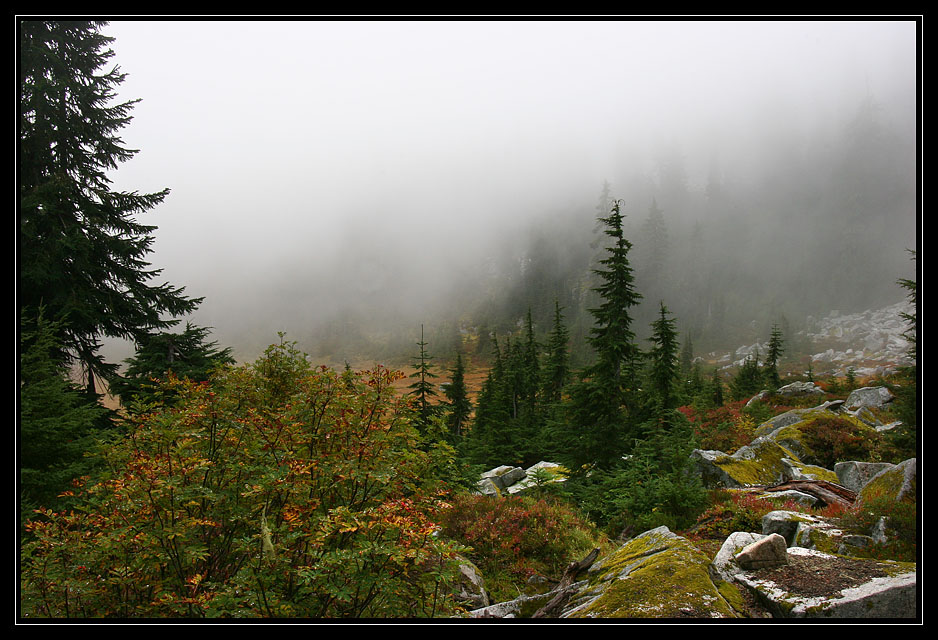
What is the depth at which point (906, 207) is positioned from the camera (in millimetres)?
72688

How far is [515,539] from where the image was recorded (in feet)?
23.6

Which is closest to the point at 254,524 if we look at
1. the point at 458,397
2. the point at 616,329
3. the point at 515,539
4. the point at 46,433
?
the point at 515,539

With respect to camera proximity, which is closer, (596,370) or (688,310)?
(596,370)

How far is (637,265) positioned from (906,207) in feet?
171

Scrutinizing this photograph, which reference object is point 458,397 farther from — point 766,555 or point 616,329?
point 766,555

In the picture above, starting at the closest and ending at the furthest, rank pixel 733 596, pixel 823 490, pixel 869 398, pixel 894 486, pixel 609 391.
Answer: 1. pixel 733 596
2. pixel 894 486
3. pixel 823 490
4. pixel 609 391
5. pixel 869 398

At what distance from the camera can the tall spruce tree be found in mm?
10648

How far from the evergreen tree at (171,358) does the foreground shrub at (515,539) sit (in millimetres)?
8740

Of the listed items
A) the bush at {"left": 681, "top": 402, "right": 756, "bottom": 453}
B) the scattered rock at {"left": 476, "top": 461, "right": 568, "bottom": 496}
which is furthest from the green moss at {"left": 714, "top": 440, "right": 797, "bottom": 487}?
the scattered rock at {"left": 476, "top": 461, "right": 568, "bottom": 496}

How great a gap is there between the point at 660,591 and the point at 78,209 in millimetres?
17504
